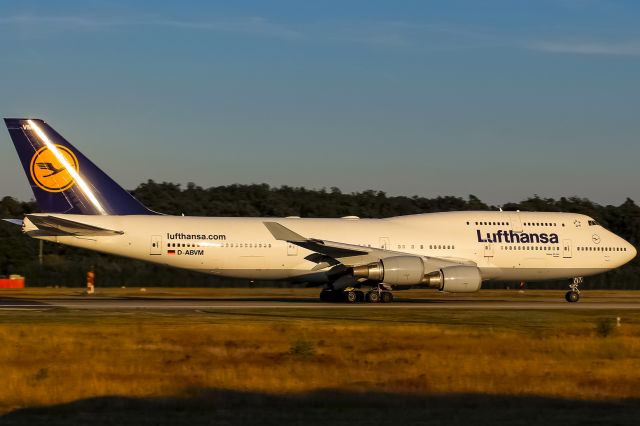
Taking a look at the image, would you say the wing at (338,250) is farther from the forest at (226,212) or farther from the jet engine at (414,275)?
the forest at (226,212)

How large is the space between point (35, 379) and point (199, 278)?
41173mm

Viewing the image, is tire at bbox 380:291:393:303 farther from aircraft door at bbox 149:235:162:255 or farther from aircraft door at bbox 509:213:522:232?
aircraft door at bbox 149:235:162:255

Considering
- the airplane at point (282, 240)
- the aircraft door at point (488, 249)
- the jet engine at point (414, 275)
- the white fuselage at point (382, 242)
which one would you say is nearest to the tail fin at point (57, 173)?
the airplane at point (282, 240)

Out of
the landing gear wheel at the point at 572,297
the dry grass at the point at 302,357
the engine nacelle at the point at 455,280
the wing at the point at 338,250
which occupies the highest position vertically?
the wing at the point at 338,250

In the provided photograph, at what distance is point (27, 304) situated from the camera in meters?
33.8

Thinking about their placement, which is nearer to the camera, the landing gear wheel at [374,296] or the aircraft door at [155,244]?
the landing gear wheel at [374,296]

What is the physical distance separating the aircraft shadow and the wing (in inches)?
847

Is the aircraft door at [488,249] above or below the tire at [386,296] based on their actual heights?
above

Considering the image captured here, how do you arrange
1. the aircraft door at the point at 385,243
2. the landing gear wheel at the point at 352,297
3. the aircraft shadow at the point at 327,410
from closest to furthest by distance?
the aircraft shadow at the point at 327,410, the landing gear wheel at the point at 352,297, the aircraft door at the point at 385,243

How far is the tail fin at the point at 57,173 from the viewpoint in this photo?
3800 centimetres

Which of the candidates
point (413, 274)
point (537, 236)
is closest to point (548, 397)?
point (413, 274)

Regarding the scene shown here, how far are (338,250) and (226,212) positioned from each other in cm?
4570

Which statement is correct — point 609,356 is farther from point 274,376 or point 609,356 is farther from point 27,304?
point 27,304

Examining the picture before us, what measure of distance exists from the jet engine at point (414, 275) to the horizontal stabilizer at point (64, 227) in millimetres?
9946
